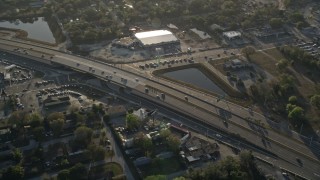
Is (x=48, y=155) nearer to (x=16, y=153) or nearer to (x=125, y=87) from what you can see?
(x=16, y=153)

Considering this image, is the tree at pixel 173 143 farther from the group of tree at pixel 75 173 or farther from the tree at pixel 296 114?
the tree at pixel 296 114

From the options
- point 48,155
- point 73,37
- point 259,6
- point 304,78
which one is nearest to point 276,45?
point 304,78

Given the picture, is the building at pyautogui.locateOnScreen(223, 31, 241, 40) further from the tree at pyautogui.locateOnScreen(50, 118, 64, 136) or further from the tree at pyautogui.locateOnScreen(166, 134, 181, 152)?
the tree at pyautogui.locateOnScreen(50, 118, 64, 136)

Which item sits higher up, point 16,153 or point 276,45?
point 276,45

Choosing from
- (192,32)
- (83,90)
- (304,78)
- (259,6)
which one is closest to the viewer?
(83,90)

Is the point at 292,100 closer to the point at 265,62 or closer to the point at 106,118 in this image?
the point at 265,62

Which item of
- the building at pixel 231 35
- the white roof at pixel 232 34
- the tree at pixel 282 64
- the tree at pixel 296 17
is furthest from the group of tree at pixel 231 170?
the tree at pixel 296 17

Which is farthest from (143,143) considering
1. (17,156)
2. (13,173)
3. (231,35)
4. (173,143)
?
(231,35)
